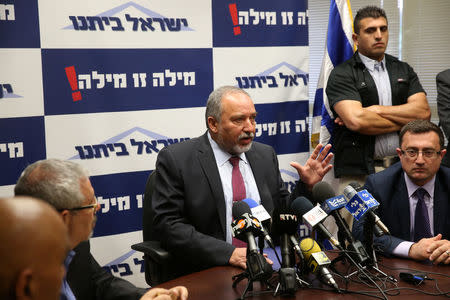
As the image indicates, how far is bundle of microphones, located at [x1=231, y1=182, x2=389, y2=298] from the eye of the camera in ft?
7.16

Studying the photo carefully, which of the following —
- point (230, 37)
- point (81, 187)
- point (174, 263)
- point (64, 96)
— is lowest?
point (174, 263)

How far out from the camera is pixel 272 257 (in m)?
2.77

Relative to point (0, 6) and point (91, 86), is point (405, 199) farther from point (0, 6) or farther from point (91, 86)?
point (0, 6)

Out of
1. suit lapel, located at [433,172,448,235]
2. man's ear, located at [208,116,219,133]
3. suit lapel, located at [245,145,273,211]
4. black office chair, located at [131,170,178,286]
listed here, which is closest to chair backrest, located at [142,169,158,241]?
black office chair, located at [131,170,178,286]

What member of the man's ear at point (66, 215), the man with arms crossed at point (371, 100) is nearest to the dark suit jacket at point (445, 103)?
the man with arms crossed at point (371, 100)

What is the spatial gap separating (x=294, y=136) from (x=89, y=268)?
2.84 meters

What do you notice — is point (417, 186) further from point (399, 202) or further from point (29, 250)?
point (29, 250)

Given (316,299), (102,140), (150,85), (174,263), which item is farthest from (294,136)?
(316,299)

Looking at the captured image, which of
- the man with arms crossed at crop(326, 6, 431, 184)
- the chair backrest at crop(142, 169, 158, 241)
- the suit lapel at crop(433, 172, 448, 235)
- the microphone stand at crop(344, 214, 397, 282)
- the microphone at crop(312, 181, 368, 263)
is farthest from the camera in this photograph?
the man with arms crossed at crop(326, 6, 431, 184)

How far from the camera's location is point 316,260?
7.61 feet

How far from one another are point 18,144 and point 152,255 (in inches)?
57.7

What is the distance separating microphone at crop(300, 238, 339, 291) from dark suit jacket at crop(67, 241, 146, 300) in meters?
0.72

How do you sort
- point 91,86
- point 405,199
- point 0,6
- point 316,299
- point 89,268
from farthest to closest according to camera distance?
point 91,86 → point 0,6 → point 405,199 → point 89,268 → point 316,299

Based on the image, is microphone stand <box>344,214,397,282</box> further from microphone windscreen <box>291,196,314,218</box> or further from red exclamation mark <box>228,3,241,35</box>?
red exclamation mark <box>228,3,241,35</box>
